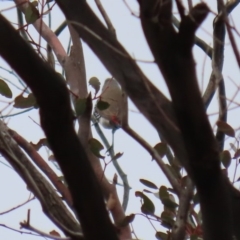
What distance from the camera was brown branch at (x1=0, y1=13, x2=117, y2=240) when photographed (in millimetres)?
766

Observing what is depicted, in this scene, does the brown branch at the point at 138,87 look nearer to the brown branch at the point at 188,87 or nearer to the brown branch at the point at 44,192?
the brown branch at the point at 188,87

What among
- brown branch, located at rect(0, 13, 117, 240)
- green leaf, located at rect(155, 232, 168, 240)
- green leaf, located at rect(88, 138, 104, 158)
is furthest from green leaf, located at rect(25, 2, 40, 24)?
brown branch, located at rect(0, 13, 117, 240)

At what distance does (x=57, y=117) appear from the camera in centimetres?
77

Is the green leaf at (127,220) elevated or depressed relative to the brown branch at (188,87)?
elevated

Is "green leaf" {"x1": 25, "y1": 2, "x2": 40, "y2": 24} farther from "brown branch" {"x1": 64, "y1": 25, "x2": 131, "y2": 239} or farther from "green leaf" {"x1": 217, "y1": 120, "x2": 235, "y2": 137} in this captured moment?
"green leaf" {"x1": 217, "y1": 120, "x2": 235, "y2": 137}

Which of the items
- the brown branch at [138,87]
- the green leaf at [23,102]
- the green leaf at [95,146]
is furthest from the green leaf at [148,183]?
the brown branch at [138,87]

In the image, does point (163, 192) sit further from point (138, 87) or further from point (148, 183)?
point (138, 87)

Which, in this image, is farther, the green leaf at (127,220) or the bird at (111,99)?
the bird at (111,99)

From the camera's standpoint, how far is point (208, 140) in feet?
2.51

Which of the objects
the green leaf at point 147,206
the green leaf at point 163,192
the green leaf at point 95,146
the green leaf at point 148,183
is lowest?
the green leaf at point 147,206

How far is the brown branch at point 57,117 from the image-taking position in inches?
30.1

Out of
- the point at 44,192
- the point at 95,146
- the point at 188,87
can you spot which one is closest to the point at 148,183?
the point at 95,146

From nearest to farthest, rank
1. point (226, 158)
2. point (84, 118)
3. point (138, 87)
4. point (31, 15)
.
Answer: point (138, 87), point (84, 118), point (226, 158), point (31, 15)

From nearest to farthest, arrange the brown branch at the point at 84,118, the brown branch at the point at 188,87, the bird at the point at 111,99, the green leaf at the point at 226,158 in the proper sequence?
the brown branch at the point at 188,87, the brown branch at the point at 84,118, the green leaf at the point at 226,158, the bird at the point at 111,99
